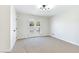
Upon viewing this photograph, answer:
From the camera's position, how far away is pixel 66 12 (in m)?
3.68

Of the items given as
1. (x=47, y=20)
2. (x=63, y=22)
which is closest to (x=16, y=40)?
(x=47, y=20)

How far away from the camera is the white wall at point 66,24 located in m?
3.59

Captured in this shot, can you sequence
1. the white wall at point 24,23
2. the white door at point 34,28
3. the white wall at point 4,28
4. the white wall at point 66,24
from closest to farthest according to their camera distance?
the white wall at point 4,28 < the white door at point 34,28 < the white wall at point 24,23 < the white wall at point 66,24

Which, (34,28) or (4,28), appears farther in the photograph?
(34,28)

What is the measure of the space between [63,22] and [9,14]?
7.79 ft

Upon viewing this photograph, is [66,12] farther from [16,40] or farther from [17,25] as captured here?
[16,40]

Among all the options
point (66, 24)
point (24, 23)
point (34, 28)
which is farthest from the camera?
point (66, 24)

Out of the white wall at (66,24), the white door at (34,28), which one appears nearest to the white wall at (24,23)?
the white door at (34,28)

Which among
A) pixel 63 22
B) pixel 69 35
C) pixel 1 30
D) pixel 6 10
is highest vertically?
pixel 6 10

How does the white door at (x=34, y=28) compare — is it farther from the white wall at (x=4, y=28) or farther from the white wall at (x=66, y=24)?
the white wall at (x=66, y=24)

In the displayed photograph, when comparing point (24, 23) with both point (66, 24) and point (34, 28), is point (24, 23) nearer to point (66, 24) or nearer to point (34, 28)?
point (34, 28)

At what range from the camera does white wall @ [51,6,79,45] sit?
3588 millimetres

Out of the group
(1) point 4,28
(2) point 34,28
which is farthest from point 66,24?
(1) point 4,28

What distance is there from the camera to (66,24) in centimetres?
402
